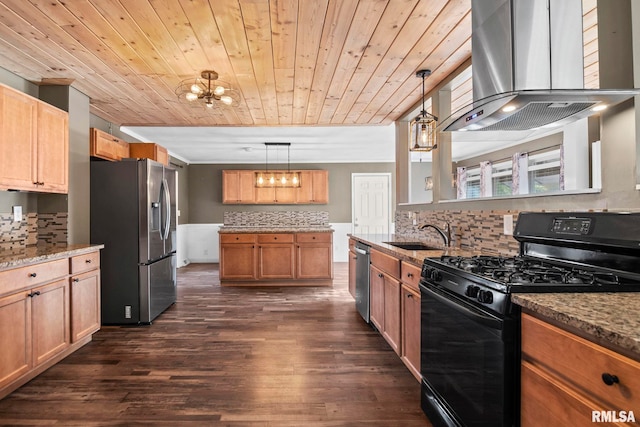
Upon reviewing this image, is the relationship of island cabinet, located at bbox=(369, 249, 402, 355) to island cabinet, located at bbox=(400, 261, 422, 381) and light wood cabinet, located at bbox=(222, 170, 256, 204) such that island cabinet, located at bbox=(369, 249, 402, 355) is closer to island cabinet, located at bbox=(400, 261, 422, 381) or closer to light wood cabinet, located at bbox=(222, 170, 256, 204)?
island cabinet, located at bbox=(400, 261, 422, 381)

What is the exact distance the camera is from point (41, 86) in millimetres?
3275

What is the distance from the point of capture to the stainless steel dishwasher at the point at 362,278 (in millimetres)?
3465

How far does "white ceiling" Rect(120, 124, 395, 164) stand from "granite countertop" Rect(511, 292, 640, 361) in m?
3.94

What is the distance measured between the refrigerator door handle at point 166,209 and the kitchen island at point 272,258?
56.7 inches

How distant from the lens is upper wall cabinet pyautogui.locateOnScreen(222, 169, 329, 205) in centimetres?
759

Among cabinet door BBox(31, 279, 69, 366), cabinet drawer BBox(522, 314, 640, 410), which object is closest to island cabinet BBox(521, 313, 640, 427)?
cabinet drawer BBox(522, 314, 640, 410)

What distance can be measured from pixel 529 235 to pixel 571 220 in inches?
10.0

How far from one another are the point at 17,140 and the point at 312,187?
540cm

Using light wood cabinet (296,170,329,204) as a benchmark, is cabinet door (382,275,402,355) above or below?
below

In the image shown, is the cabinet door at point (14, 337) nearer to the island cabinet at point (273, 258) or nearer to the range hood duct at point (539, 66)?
the range hood duct at point (539, 66)

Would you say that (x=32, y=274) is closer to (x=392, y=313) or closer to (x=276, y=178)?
(x=392, y=313)

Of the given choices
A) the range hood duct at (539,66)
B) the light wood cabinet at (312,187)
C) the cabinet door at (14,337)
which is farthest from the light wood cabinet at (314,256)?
the range hood duct at (539,66)

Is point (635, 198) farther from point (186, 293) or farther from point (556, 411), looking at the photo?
point (186, 293)

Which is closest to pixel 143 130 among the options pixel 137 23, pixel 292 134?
pixel 292 134
